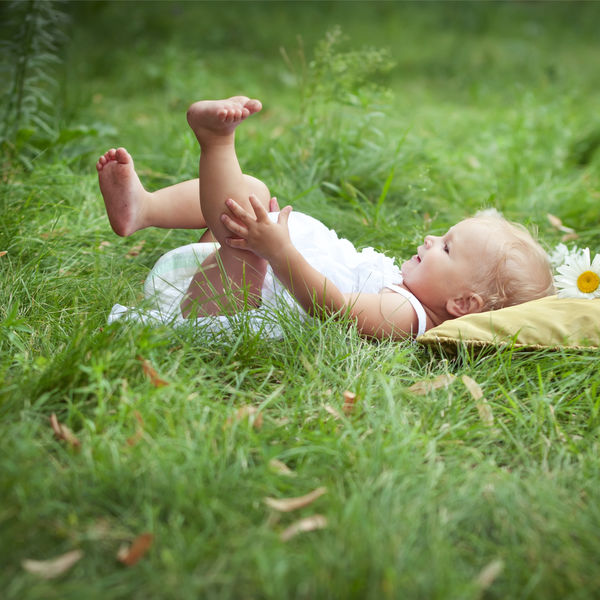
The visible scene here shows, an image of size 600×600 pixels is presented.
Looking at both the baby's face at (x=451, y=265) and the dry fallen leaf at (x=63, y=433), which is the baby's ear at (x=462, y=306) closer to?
the baby's face at (x=451, y=265)

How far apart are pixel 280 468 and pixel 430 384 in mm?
522

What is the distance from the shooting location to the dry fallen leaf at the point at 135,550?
115 cm

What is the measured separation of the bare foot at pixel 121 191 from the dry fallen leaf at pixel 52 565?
3.92 ft

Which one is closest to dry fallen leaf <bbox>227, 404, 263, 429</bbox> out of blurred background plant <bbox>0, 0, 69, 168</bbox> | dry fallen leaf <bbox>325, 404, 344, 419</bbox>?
dry fallen leaf <bbox>325, 404, 344, 419</bbox>

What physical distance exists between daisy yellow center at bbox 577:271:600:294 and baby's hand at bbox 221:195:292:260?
0.98 metres

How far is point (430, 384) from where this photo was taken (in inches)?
67.2

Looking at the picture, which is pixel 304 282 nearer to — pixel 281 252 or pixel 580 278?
pixel 281 252

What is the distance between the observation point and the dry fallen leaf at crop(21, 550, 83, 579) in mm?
1106

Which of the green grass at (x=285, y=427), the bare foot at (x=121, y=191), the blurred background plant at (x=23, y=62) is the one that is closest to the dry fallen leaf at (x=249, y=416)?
the green grass at (x=285, y=427)

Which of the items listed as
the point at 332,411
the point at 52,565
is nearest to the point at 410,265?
the point at 332,411

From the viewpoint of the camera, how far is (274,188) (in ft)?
9.33

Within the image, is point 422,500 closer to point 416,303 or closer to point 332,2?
point 416,303

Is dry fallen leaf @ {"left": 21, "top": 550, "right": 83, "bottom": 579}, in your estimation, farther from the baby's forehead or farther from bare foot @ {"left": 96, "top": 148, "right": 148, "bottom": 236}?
the baby's forehead

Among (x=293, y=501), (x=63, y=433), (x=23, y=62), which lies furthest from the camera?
(x=23, y=62)
